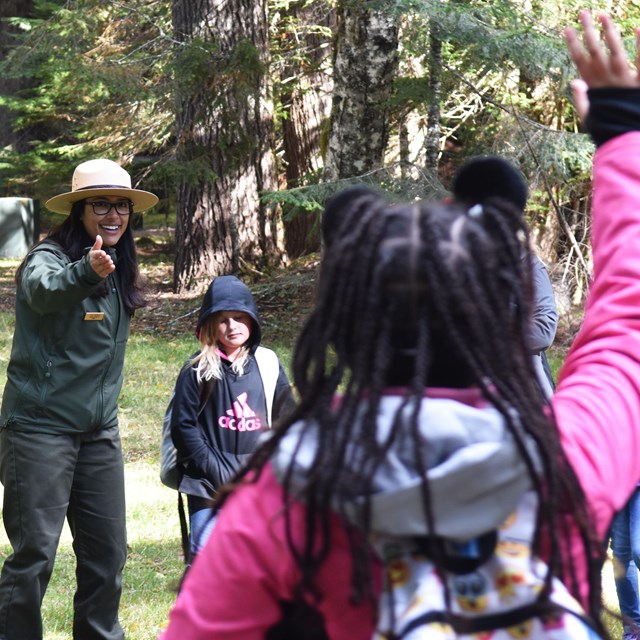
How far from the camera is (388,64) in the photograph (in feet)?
34.2

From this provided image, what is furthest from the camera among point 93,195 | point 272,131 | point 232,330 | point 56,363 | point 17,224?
point 17,224

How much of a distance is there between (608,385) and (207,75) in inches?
438

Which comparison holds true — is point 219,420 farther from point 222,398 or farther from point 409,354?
point 409,354

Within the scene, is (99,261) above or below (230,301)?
above

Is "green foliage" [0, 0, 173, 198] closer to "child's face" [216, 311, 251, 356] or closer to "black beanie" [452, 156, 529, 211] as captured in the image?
"child's face" [216, 311, 251, 356]

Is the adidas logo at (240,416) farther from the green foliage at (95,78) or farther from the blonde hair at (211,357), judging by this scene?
the green foliage at (95,78)

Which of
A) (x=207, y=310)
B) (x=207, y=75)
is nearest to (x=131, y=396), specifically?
(x=207, y=75)

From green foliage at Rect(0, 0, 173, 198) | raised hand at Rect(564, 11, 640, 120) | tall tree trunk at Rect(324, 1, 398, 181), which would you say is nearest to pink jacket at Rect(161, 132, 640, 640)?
raised hand at Rect(564, 11, 640, 120)

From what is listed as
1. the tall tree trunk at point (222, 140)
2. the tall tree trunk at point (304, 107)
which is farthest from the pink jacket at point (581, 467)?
the tall tree trunk at point (304, 107)

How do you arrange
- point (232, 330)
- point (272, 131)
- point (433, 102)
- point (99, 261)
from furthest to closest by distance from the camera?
point (272, 131) < point (433, 102) < point (232, 330) < point (99, 261)

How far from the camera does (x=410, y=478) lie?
1296mm

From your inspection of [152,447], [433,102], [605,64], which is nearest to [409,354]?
[605,64]

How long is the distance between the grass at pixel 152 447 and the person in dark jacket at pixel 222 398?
0.61 metres

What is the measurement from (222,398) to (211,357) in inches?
8.1
